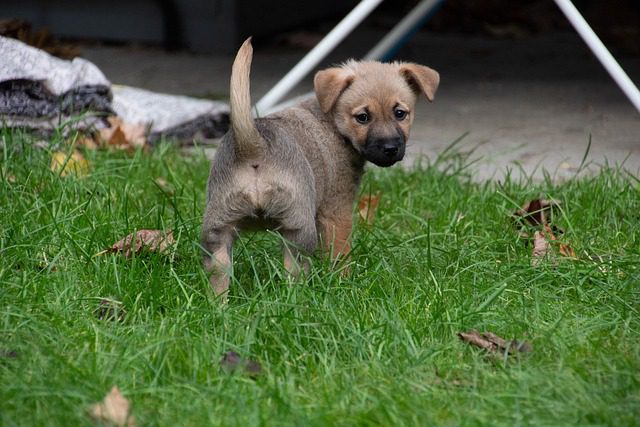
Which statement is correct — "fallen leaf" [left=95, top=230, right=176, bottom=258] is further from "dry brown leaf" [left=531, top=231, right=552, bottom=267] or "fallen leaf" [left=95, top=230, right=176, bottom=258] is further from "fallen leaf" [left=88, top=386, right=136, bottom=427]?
"dry brown leaf" [left=531, top=231, right=552, bottom=267]

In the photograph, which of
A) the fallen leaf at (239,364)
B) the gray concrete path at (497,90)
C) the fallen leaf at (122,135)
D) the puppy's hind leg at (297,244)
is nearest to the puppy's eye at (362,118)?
the puppy's hind leg at (297,244)


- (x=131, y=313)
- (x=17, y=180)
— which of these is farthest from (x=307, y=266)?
(x=17, y=180)

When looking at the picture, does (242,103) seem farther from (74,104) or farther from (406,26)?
(406,26)

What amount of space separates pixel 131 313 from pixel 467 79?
16.4 ft

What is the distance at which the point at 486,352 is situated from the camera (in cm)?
321

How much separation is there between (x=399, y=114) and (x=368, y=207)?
65 centimetres

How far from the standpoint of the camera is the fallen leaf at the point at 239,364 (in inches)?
118

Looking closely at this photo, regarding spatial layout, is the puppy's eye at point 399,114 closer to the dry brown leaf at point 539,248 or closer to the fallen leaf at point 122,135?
the dry brown leaf at point 539,248

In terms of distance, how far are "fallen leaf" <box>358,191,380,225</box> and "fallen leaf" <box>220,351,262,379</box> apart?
1531 mm

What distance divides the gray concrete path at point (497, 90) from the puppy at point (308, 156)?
3.92 feet

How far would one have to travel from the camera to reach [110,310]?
135 inches

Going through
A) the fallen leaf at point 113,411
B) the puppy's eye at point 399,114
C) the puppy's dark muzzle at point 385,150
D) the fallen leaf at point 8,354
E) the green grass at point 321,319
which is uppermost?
the puppy's eye at point 399,114

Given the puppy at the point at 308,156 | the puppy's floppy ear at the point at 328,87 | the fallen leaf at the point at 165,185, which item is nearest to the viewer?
the puppy at the point at 308,156

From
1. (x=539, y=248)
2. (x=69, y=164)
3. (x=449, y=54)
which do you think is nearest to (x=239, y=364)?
(x=539, y=248)
